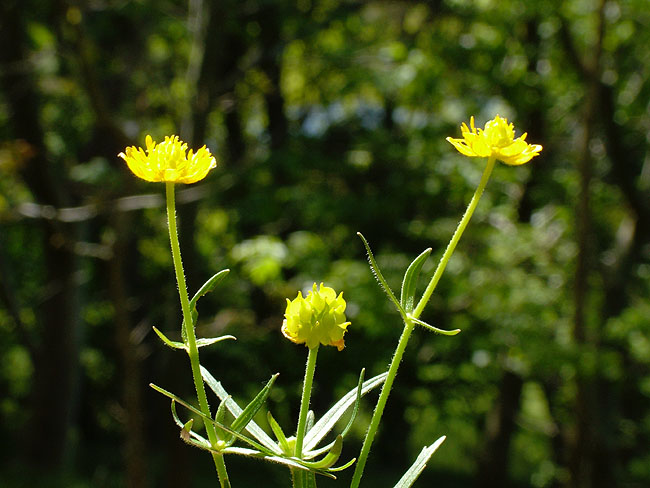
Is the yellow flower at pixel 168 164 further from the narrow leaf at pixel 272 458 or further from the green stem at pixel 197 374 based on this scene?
the narrow leaf at pixel 272 458

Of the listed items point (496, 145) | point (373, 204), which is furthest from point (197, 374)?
point (373, 204)

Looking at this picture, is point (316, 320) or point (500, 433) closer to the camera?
point (316, 320)

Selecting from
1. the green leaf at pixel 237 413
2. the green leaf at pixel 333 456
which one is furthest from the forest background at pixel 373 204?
the green leaf at pixel 333 456

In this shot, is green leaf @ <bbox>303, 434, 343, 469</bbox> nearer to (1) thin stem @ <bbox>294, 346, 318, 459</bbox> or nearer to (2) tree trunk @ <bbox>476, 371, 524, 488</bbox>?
(1) thin stem @ <bbox>294, 346, 318, 459</bbox>

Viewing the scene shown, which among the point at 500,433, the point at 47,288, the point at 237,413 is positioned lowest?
the point at 500,433

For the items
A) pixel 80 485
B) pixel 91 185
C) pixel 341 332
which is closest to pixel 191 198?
pixel 91 185

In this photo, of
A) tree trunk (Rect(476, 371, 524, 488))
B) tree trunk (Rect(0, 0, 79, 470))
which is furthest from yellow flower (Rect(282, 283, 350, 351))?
tree trunk (Rect(476, 371, 524, 488))

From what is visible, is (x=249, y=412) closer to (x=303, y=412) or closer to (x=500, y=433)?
(x=303, y=412)

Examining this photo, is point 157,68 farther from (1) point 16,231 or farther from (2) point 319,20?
(1) point 16,231
